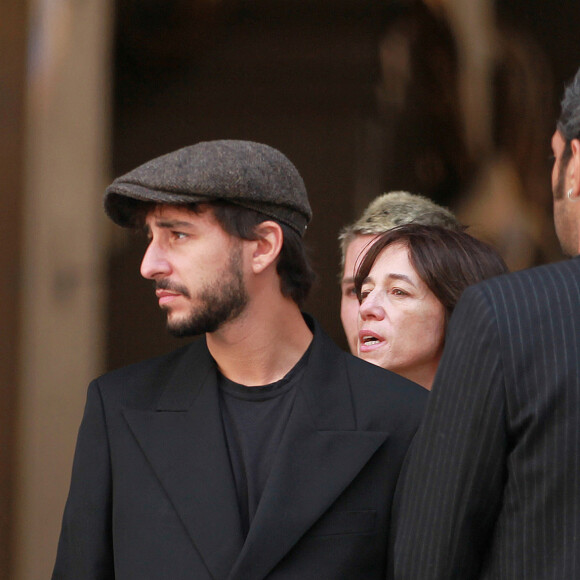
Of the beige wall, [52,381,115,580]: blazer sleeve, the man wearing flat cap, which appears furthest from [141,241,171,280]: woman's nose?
the beige wall

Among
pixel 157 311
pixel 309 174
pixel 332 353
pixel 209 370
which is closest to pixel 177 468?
pixel 209 370

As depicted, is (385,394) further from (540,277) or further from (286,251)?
(540,277)

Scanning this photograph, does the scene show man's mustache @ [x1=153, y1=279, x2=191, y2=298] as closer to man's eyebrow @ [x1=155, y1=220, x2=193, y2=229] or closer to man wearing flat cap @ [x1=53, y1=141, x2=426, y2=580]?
man wearing flat cap @ [x1=53, y1=141, x2=426, y2=580]

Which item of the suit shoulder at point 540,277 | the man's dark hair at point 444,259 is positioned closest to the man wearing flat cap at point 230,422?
the man's dark hair at point 444,259

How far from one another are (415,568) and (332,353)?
2.46 ft

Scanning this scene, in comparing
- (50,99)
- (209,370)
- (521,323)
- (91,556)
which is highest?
(50,99)

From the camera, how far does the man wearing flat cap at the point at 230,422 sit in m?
1.97

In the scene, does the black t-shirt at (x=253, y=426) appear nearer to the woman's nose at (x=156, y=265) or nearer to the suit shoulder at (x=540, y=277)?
the woman's nose at (x=156, y=265)

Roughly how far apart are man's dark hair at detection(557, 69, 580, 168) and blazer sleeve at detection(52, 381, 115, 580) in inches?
44.7

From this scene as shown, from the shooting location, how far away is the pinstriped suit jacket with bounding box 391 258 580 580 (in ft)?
4.84

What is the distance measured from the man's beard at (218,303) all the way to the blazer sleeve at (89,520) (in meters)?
0.30

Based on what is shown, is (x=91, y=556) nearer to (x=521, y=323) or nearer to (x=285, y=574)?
(x=285, y=574)

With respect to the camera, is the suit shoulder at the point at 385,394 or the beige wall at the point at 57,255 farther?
the beige wall at the point at 57,255

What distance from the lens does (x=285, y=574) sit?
1.94 m
